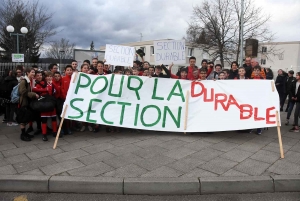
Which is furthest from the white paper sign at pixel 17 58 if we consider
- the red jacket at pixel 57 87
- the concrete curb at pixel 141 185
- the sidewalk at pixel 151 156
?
the concrete curb at pixel 141 185

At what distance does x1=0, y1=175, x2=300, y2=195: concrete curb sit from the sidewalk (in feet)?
0.20

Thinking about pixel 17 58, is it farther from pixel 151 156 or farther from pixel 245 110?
pixel 245 110

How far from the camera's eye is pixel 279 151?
447cm

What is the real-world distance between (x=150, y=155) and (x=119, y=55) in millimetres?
2857

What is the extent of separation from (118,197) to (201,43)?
23.8 meters

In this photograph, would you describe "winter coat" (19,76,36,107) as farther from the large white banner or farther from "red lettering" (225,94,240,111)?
"red lettering" (225,94,240,111)

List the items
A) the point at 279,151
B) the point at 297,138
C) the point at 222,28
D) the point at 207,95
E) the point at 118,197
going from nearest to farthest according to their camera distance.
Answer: the point at 118,197, the point at 279,151, the point at 207,95, the point at 297,138, the point at 222,28

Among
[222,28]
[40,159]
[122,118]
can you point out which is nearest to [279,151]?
[122,118]

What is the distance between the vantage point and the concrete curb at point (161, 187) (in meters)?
3.16

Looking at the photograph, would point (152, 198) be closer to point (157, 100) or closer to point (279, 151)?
point (157, 100)

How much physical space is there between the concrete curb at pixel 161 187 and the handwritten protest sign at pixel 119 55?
11.1ft

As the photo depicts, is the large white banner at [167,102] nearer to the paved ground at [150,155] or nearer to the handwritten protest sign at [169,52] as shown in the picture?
the paved ground at [150,155]

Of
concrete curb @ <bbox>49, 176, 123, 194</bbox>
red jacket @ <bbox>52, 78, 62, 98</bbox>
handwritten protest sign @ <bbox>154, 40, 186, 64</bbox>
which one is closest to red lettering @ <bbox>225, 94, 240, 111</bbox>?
handwritten protest sign @ <bbox>154, 40, 186, 64</bbox>

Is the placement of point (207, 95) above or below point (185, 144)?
above
